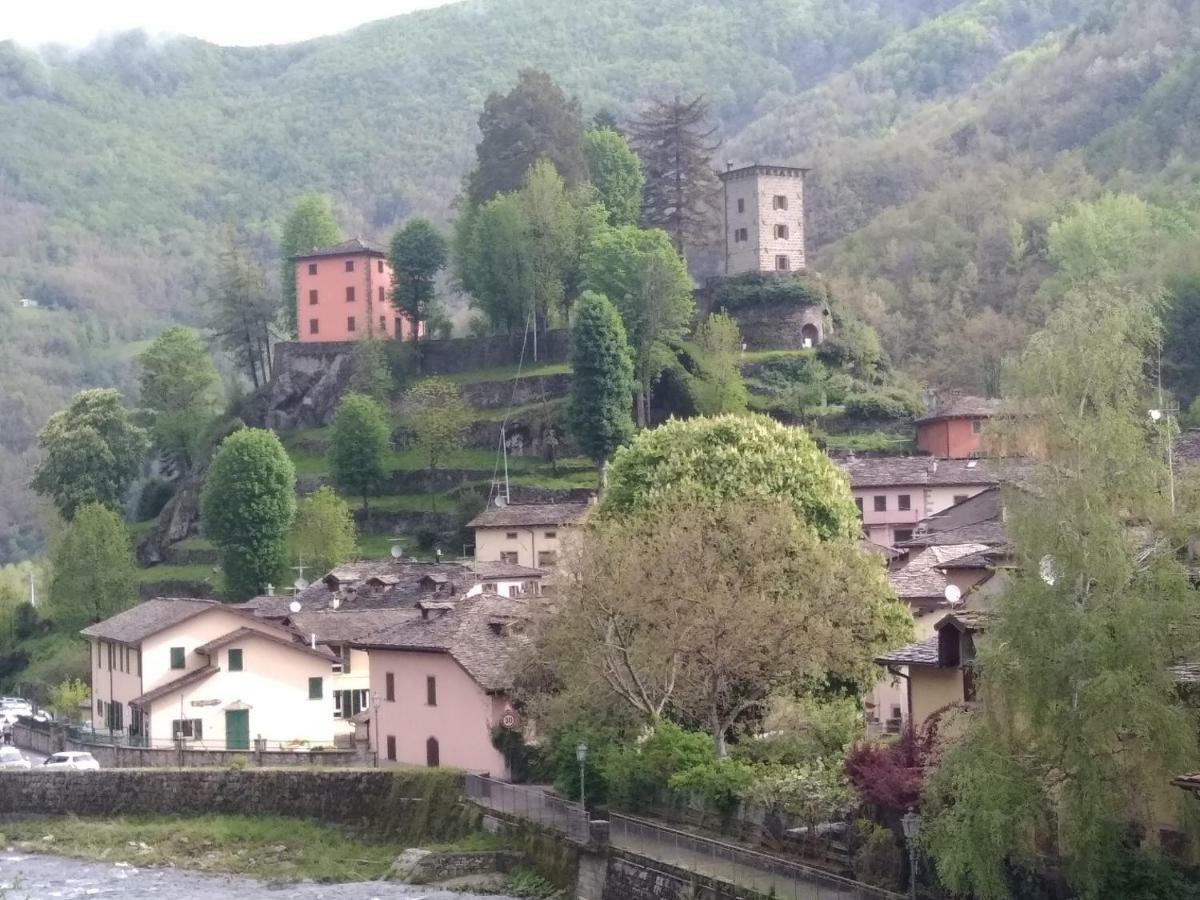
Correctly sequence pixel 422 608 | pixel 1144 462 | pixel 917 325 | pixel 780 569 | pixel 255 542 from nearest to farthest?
pixel 1144 462 → pixel 780 569 → pixel 422 608 → pixel 255 542 → pixel 917 325

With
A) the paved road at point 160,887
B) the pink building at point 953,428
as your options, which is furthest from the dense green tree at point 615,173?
the paved road at point 160,887

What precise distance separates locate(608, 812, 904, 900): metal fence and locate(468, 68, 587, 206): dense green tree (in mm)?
78742

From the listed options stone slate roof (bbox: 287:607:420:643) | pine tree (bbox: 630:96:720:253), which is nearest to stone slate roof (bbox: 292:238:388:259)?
pine tree (bbox: 630:96:720:253)

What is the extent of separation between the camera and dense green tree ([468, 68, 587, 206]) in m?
122

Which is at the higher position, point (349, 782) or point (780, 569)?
point (780, 569)

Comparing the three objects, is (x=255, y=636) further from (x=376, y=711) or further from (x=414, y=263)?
(x=414, y=263)

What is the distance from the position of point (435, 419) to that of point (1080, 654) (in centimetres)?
7284

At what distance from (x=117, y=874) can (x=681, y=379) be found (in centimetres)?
5515

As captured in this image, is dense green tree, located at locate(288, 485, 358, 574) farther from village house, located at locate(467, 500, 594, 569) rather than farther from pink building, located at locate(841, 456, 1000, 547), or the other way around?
pink building, located at locate(841, 456, 1000, 547)

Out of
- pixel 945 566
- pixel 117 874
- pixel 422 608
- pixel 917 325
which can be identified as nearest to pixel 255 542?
pixel 422 608

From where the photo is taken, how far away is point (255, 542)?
313 feet

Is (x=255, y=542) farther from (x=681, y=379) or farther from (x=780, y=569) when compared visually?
(x=780, y=569)

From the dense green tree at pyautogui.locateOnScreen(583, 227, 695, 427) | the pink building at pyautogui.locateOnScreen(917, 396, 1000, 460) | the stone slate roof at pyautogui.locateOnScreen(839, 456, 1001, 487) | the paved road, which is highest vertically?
the dense green tree at pyautogui.locateOnScreen(583, 227, 695, 427)

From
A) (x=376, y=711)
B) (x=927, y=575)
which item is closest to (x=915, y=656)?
(x=927, y=575)
